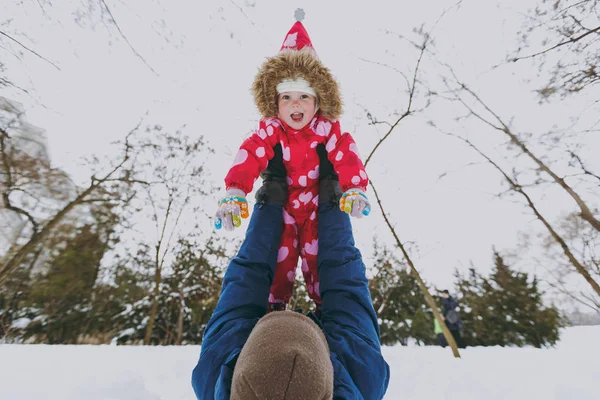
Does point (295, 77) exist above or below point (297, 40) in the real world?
below

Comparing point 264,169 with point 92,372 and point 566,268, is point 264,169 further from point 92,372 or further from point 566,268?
point 566,268

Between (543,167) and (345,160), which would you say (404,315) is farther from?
(345,160)

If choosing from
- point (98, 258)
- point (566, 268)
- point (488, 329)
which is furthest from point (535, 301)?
point (98, 258)

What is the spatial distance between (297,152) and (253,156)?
0.33 meters

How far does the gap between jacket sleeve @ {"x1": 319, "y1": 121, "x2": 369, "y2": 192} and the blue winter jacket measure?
0.19m

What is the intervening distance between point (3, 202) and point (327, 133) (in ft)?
38.2

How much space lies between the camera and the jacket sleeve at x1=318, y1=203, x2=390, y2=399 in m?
0.89

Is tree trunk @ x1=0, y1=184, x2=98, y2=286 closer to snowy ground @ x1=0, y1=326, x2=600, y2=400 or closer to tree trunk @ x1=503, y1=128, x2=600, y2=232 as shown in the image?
snowy ground @ x1=0, y1=326, x2=600, y2=400

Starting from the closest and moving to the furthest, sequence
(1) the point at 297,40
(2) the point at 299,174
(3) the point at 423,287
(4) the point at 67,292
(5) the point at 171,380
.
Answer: (2) the point at 299,174 < (1) the point at 297,40 < (5) the point at 171,380 < (3) the point at 423,287 < (4) the point at 67,292

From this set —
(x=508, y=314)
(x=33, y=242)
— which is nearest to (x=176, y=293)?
(x=33, y=242)

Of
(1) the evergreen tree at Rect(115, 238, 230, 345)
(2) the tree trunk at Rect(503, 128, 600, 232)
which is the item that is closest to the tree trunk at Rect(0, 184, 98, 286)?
(1) the evergreen tree at Rect(115, 238, 230, 345)

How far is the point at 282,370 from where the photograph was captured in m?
0.65

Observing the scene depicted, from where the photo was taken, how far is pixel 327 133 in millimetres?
2031

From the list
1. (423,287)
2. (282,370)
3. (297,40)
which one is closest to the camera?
(282,370)
